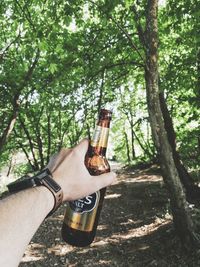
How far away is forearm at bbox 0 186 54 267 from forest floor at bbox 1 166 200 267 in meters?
6.87

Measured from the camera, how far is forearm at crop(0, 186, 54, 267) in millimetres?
1525

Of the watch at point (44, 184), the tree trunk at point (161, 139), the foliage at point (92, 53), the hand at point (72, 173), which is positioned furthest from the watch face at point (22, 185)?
the tree trunk at point (161, 139)

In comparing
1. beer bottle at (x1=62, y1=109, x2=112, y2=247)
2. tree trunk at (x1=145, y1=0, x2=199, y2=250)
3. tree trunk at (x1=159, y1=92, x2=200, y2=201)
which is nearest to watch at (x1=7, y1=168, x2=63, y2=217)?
beer bottle at (x1=62, y1=109, x2=112, y2=247)

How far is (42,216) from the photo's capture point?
173cm

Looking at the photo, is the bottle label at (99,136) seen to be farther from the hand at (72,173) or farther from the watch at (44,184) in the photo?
the watch at (44,184)

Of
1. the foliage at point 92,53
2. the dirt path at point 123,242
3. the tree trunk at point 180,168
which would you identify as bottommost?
the dirt path at point 123,242

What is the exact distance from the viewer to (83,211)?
2.70 m

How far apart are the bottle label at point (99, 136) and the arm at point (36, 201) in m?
0.48

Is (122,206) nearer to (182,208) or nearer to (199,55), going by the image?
(182,208)

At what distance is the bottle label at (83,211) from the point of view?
2699mm

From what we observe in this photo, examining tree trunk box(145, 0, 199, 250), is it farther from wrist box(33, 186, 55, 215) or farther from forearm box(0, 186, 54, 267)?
forearm box(0, 186, 54, 267)

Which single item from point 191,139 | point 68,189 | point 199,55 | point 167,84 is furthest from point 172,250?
point 68,189

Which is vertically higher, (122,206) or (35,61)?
(35,61)

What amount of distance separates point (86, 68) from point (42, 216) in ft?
24.0
